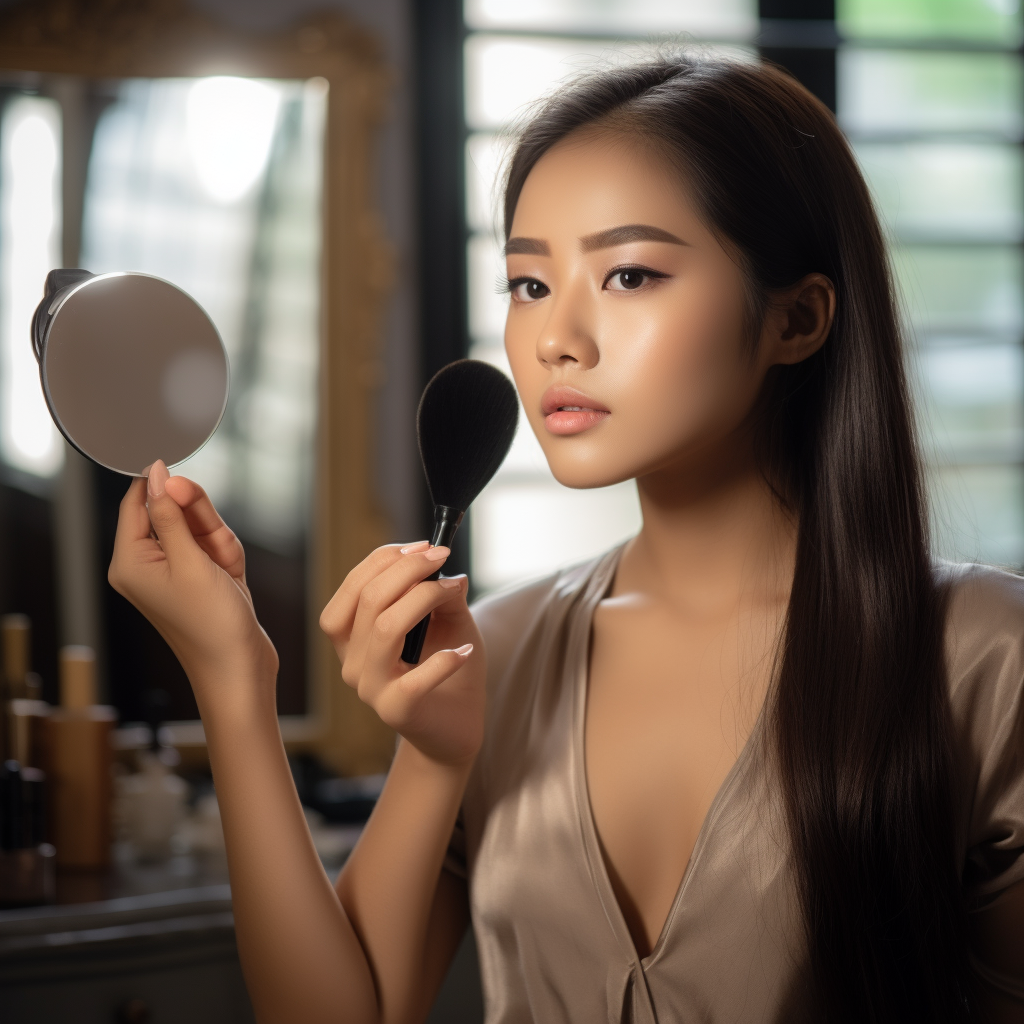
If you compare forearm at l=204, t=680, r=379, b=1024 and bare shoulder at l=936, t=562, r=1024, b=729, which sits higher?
bare shoulder at l=936, t=562, r=1024, b=729

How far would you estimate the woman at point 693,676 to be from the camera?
0.67 meters

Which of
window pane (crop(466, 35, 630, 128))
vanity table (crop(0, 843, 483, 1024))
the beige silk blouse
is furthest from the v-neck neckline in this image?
window pane (crop(466, 35, 630, 128))

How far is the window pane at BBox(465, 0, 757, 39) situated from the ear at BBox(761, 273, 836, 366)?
1099mm

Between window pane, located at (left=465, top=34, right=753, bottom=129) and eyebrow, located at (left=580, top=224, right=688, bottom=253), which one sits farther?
window pane, located at (left=465, top=34, right=753, bottom=129)

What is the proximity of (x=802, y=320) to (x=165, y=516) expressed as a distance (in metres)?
0.45

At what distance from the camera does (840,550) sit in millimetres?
741

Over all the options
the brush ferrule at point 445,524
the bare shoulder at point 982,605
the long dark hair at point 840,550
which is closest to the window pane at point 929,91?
the long dark hair at point 840,550

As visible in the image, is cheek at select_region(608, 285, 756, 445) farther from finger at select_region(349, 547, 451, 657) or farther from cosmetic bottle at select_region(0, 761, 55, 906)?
cosmetic bottle at select_region(0, 761, 55, 906)

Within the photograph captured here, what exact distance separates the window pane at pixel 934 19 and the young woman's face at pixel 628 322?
1385mm

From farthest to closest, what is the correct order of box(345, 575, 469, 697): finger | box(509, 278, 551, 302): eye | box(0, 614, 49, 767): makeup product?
1. box(0, 614, 49, 767): makeup product
2. box(509, 278, 551, 302): eye
3. box(345, 575, 469, 697): finger

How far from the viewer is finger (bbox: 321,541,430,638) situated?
2.16 ft

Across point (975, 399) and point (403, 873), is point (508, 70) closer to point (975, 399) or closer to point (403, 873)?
point (975, 399)

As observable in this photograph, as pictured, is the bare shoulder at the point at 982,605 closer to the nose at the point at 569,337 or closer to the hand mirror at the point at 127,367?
the nose at the point at 569,337

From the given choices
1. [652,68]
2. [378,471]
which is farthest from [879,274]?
[378,471]
